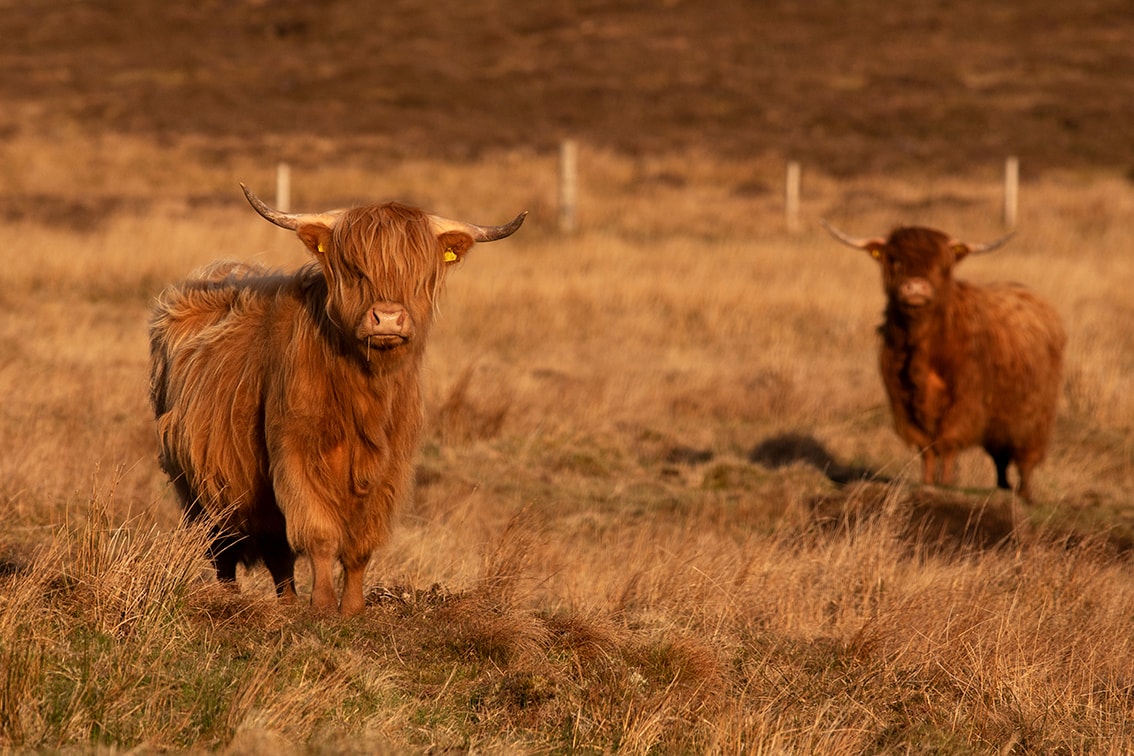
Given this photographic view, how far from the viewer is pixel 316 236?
512 cm

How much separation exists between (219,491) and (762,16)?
4465 cm

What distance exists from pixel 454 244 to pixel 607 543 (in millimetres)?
2607

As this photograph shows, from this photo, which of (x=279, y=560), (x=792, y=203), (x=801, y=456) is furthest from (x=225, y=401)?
(x=792, y=203)

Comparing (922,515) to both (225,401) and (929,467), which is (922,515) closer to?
(929,467)

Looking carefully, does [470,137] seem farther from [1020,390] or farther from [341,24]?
[1020,390]

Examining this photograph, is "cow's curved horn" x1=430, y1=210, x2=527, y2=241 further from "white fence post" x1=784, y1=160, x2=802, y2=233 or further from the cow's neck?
"white fence post" x1=784, y1=160, x2=802, y2=233

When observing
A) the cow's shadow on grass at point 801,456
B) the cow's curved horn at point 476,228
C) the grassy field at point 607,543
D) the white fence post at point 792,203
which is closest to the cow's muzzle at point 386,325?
the cow's curved horn at point 476,228

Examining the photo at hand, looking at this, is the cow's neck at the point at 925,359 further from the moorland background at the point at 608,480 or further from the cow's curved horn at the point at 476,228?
the cow's curved horn at the point at 476,228

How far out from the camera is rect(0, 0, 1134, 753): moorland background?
4.27m

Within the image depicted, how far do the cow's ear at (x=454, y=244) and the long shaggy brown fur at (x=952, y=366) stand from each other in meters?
4.71

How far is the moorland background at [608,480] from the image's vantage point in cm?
427

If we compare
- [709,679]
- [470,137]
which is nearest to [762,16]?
[470,137]

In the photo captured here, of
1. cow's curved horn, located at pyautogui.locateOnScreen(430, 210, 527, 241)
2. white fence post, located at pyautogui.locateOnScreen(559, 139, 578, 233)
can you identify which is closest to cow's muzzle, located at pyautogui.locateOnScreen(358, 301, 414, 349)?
cow's curved horn, located at pyautogui.locateOnScreen(430, 210, 527, 241)

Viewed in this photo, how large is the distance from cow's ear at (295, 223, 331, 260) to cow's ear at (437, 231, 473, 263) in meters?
0.41
